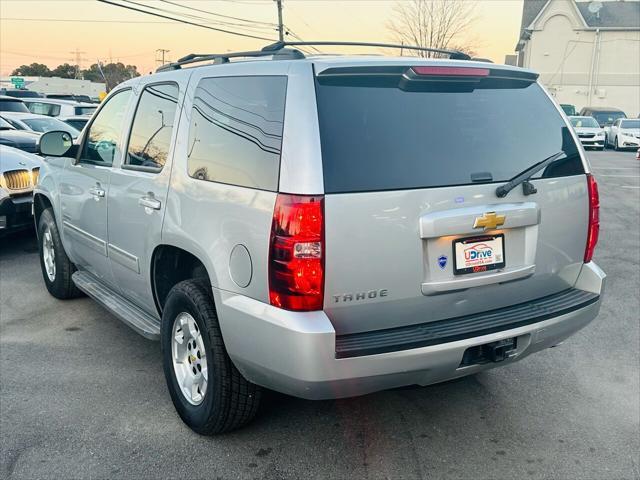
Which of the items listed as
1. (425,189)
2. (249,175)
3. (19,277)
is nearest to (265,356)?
(249,175)

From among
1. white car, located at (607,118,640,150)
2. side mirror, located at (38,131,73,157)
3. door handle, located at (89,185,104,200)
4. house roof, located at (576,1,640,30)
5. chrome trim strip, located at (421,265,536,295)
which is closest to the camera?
chrome trim strip, located at (421,265,536,295)

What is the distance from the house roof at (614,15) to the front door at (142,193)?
50869mm

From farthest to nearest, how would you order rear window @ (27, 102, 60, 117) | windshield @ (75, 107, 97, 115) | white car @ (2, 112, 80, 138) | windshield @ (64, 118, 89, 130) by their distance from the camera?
rear window @ (27, 102, 60, 117)
windshield @ (75, 107, 97, 115)
windshield @ (64, 118, 89, 130)
white car @ (2, 112, 80, 138)

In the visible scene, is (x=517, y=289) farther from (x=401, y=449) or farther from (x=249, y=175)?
(x=249, y=175)

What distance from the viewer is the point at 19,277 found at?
21.8 feet

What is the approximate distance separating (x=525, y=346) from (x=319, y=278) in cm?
122

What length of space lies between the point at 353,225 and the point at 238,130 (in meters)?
0.83

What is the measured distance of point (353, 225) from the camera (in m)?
2.69

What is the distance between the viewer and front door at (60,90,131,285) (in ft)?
14.4

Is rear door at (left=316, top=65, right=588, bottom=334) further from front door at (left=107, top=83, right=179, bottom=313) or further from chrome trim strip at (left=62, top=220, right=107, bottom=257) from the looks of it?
chrome trim strip at (left=62, top=220, right=107, bottom=257)

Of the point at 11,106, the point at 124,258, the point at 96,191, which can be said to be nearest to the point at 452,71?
the point at 124,258

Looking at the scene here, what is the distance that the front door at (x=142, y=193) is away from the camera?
12.0ft

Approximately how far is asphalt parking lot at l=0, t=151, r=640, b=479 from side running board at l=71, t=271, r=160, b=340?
1.26 feet

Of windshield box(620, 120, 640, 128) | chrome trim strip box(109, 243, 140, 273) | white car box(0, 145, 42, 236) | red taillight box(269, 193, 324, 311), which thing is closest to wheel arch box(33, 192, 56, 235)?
white car box(0, 145, 42, 236)
